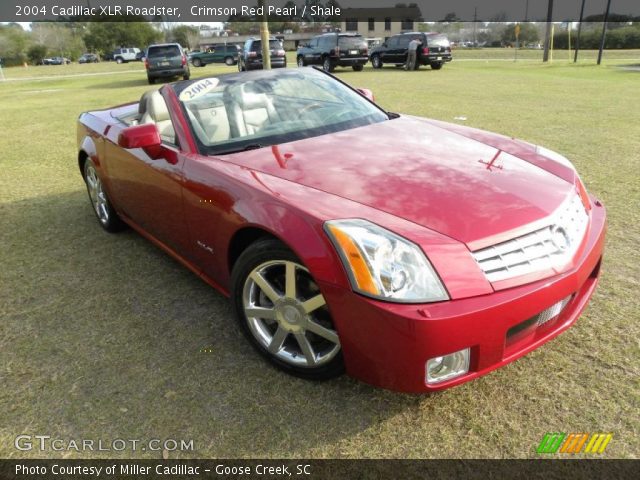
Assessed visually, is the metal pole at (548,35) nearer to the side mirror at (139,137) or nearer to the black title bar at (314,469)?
the side mirror at (139,137)

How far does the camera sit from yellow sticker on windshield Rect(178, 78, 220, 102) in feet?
9.89

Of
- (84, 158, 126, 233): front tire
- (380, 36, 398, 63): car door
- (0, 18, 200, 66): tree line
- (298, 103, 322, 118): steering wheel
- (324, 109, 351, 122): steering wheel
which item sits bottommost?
(84, 158, 126, 233): front tire

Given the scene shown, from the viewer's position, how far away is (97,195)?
4246mm

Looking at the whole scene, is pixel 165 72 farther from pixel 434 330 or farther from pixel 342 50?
pixel 434 330

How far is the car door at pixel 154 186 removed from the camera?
2.82 m

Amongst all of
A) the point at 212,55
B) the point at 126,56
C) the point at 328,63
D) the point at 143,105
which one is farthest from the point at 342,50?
the point at 126,56

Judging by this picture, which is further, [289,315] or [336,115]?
[336,115]

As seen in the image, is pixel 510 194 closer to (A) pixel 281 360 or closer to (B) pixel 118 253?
(A) pixel 281 360

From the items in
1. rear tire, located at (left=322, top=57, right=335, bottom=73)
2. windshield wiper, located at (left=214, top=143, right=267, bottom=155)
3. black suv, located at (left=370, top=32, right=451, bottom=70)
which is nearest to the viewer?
windshield wiper, located at (left=214, top=143, right=267, bottom=155)

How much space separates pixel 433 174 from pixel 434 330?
90 cm

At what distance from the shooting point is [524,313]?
1835mm

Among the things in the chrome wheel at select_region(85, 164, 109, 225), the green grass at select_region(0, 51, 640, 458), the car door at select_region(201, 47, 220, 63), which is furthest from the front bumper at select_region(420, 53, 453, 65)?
the chrome wheel at select_region(85, 164, 109, 225)

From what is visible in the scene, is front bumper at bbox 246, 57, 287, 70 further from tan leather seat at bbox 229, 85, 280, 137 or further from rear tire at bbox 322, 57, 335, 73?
tan leather seat at bbox 229, 85, 280, 137

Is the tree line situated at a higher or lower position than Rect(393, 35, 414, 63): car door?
higher
